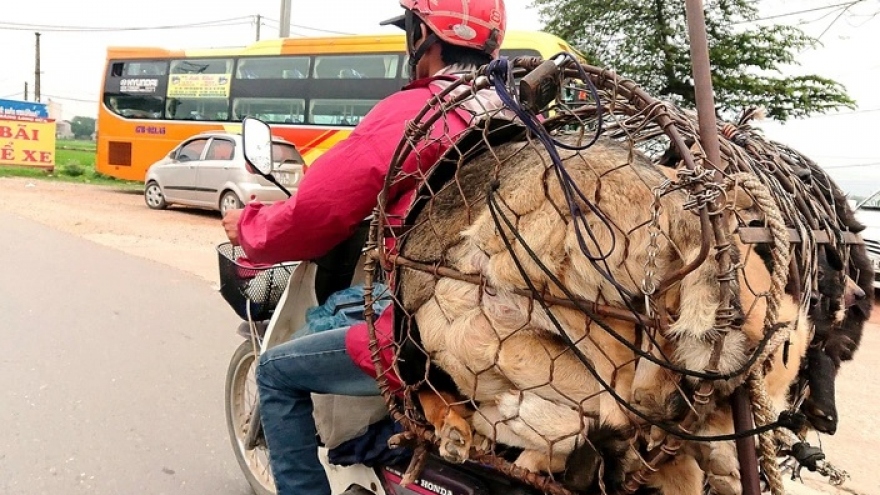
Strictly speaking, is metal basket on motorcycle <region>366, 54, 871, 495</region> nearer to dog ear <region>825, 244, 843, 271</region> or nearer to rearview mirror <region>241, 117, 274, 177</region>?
dog ear <region>825, 244, 843, 271</region>

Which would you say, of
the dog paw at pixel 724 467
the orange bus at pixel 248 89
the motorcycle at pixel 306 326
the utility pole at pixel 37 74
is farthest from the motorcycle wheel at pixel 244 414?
the utility pole at pixel 37 74

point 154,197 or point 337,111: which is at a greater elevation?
point 337,111

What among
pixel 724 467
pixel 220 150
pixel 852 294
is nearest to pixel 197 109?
pixel 220 150

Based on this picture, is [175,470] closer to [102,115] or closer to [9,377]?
[9,377]

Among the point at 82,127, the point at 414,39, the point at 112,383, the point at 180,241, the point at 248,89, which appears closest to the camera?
the point at 414,39

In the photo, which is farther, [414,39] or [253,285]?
[253,285]

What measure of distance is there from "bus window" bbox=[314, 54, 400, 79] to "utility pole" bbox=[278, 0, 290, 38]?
4.29 ft

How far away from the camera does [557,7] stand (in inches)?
655

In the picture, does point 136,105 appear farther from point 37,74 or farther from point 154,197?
point 37,74

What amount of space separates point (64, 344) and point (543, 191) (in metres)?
4.50

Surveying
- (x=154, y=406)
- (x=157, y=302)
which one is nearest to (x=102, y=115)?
(x=157, y=302)

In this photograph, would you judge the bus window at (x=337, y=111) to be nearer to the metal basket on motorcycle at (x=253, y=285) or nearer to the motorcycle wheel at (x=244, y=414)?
the motorcycle wheel at (x=244, y=414)

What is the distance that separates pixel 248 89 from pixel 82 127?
7368 cm

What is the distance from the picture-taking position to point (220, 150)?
13453 millimetres
